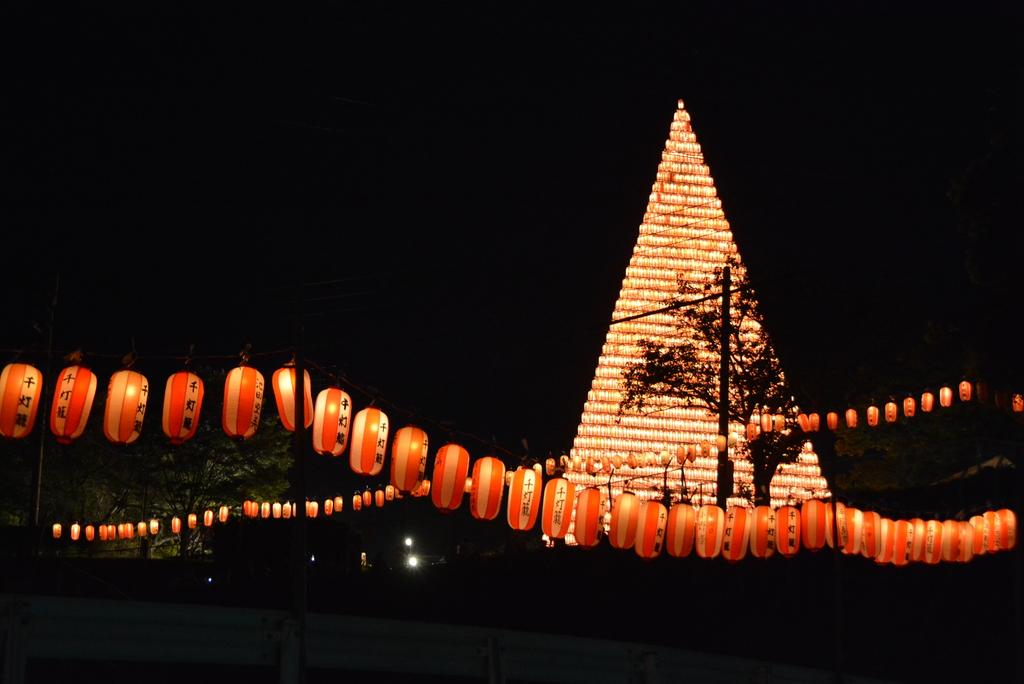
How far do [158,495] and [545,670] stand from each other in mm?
31843

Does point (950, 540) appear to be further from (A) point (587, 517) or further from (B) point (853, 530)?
(A) point (587, 517)

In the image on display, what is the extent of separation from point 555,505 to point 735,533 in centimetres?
348

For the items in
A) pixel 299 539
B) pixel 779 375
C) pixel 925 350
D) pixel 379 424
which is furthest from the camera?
pixel 925 350

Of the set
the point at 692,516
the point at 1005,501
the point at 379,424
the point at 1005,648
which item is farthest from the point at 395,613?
the point at 1005,501

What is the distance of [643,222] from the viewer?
120ft

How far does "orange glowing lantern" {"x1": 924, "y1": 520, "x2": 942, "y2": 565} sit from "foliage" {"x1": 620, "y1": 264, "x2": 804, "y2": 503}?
231 inches

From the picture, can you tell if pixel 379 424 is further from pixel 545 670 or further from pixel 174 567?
pixel 174 567

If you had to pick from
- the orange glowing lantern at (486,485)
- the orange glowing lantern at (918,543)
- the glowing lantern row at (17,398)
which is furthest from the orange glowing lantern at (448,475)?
the orange glowing lantern at (918,543)

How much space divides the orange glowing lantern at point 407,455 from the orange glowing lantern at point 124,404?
133 inches

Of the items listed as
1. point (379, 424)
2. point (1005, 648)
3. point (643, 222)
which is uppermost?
point (643, 222)

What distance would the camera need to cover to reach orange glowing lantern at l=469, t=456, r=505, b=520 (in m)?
15.7

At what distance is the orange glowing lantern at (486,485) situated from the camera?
15688 millimetres

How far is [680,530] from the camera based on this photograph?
18.3 meters

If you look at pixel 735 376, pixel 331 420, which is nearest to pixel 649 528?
pixel 331 420
